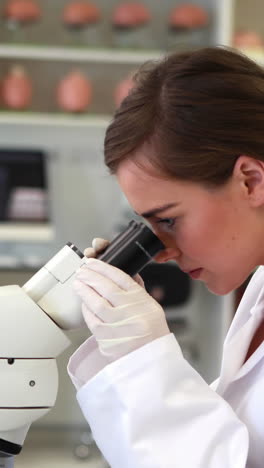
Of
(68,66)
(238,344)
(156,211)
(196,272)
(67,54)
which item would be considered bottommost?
(68,66)

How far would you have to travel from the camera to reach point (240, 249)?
1.09 meters

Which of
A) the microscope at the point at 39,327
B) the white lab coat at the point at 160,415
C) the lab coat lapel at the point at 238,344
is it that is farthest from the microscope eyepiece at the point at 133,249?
the lab coat lapel at the point at 238,344

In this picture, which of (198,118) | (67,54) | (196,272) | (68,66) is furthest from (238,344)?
(68,66)

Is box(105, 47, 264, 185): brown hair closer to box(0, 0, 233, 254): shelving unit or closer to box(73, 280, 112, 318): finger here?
box(73, 280, 112, 318): finger

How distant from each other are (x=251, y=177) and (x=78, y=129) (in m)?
2.29

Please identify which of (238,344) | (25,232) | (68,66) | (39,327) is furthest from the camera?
(68,66)

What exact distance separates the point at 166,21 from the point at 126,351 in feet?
8.78

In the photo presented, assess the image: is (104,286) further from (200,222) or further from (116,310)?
(200,222)

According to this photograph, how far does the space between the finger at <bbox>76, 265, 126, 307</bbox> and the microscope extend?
2cm

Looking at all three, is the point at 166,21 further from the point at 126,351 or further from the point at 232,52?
the point at 126,351

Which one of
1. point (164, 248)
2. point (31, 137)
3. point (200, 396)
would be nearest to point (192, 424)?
point (200, 396)

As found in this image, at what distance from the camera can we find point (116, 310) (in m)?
0.96

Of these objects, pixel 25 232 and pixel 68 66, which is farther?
pixel 68 66

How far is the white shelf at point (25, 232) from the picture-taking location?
311cm
